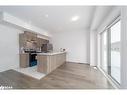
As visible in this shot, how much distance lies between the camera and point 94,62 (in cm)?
514

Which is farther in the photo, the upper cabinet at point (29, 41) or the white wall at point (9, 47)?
the upper cabinet at point (29, 41)

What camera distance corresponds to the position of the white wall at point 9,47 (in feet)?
12.2

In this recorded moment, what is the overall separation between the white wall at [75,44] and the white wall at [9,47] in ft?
10.6

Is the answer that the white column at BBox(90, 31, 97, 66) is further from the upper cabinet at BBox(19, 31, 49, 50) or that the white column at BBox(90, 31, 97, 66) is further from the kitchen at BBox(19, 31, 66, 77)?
the upper cabinet at BBox(19, 31, 49, 50)

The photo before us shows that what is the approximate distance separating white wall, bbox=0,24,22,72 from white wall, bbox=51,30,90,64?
3.25m

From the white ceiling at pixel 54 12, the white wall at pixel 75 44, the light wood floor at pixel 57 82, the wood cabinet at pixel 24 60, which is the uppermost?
the white ceiling at pixel 54 12

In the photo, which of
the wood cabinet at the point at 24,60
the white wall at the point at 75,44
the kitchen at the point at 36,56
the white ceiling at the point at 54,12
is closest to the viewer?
the white ceiling at the point at 54,12

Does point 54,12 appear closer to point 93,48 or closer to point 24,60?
point 24,60

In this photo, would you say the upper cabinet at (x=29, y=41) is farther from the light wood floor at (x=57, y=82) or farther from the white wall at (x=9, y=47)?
the light wood floor at (x=57, y=82)

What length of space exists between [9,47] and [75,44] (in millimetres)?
4338

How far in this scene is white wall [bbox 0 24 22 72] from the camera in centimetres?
371

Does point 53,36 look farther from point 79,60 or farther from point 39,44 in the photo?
point 79,60

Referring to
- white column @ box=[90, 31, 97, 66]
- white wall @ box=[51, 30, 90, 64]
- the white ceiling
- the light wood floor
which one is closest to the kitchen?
the light wood floor

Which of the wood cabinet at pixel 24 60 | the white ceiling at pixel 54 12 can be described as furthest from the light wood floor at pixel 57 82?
the white ceiling at pixel 54 12
